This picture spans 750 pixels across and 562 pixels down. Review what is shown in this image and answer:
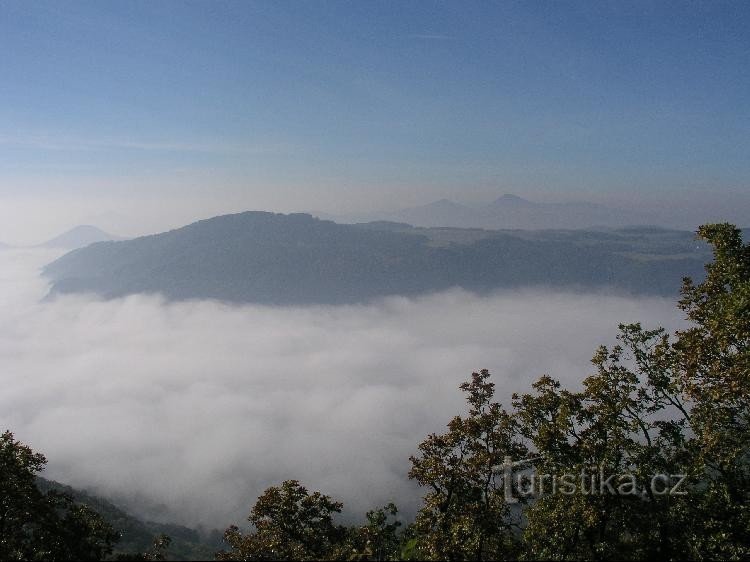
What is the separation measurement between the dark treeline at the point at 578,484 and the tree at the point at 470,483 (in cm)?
8

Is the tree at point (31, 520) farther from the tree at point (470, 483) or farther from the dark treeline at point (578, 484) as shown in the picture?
the tree at point (470, 483)

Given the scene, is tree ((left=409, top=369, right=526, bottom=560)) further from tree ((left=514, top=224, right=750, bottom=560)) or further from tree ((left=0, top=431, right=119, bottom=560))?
tree ((left=0, top=431, right=119, bottom=560))

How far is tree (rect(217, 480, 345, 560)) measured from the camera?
2161 cm

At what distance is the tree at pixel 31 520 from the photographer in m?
21.5

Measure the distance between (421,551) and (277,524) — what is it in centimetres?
800

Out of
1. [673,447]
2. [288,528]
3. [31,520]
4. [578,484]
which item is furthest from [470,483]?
[31,520]

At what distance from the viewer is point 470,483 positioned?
2431 centimetres

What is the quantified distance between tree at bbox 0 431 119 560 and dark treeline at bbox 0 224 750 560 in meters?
0.07

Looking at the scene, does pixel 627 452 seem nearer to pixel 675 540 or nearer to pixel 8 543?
pixel 675 540

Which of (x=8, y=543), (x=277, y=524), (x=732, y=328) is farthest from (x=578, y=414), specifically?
(x=8, y=543)

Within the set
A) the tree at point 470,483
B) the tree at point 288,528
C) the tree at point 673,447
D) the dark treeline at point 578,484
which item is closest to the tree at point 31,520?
the dark treeline at point 578,484

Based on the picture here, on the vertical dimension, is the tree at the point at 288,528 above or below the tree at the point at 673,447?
below

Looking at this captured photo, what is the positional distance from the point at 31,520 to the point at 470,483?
21.7 meters

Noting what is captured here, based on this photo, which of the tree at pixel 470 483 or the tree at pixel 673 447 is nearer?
the tree at pixel 470 483
